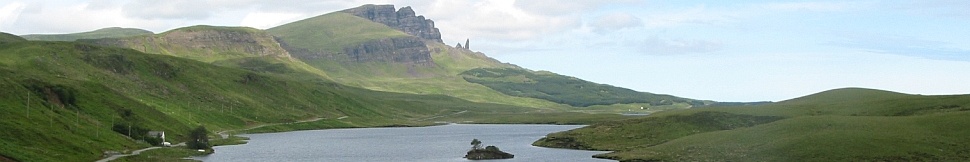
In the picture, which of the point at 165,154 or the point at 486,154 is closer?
the point at 486,154

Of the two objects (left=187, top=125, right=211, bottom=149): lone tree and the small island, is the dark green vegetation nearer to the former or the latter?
the small island

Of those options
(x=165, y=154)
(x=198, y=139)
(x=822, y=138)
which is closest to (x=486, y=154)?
(x=165, y=154)

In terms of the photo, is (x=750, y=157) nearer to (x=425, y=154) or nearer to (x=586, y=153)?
(x=586, y=153)

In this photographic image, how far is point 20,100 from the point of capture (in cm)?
18762

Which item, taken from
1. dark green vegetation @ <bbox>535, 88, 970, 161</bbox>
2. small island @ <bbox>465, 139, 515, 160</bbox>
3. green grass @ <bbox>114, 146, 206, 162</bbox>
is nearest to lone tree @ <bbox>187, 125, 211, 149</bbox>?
green grass @ <bbox>114, 146, 206, 162</bbox>

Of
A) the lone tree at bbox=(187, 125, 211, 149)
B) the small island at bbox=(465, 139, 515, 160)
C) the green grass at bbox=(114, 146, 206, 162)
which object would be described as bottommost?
the small island at bbox=(465, 139, 515, 160)

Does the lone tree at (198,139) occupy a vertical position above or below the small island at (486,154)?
above

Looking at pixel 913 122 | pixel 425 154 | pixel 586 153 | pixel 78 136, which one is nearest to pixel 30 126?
pixel 78 136

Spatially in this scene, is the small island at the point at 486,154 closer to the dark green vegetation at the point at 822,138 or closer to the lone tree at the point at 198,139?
the dark green vegetation at the point at 822,138

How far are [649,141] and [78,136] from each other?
328ft

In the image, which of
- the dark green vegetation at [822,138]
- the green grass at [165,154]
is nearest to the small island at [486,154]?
the dark green vegetation at [822,138]

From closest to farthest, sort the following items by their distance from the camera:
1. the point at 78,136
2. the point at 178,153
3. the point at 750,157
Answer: the point at 750,157 → the point at 78,136 → the point at 178,153

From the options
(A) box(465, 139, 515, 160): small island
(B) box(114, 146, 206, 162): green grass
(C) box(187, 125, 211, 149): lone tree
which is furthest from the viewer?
(C) box(187, 125, 211, 149): lone tree

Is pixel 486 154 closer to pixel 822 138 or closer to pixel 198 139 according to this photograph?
pixel 822 138
